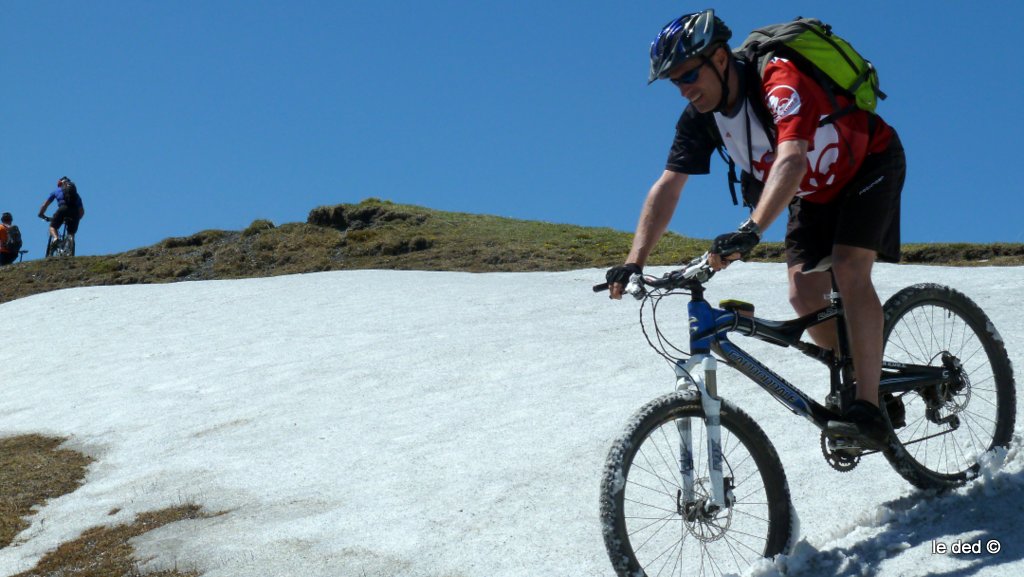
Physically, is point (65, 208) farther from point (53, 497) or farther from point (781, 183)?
point (781, 183)

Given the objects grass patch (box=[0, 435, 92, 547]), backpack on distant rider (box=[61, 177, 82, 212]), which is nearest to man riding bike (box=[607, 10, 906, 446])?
grass patch (box=[0, 435, 92, 547])

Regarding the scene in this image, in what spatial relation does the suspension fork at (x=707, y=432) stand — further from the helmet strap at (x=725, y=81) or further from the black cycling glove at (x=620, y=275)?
the helmet strap at (x=725, y=81)

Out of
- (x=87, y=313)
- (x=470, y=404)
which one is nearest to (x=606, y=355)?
(x=470, y=404)

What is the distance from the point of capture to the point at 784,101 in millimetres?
4715

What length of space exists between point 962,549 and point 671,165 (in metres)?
2.38

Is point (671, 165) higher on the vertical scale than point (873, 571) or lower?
higher

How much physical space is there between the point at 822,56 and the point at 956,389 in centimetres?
211

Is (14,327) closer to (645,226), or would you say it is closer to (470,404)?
(470,404)

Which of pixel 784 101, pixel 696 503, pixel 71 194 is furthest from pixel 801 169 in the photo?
pixel 71 194

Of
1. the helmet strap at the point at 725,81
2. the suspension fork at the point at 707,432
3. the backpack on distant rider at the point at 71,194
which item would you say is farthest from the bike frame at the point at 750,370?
the backpack on distant rider at the point at 71,194

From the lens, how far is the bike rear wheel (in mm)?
5660

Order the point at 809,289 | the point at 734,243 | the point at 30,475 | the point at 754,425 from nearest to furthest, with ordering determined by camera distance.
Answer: the point at 734,243
the point at 754,425
the point at 809,289
the point at 30,475

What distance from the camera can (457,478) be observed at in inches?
291

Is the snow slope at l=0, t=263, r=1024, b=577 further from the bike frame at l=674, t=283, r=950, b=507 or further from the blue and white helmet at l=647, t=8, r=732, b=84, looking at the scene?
the blue and white helmet at l=647, t=8, r=732, b=84
